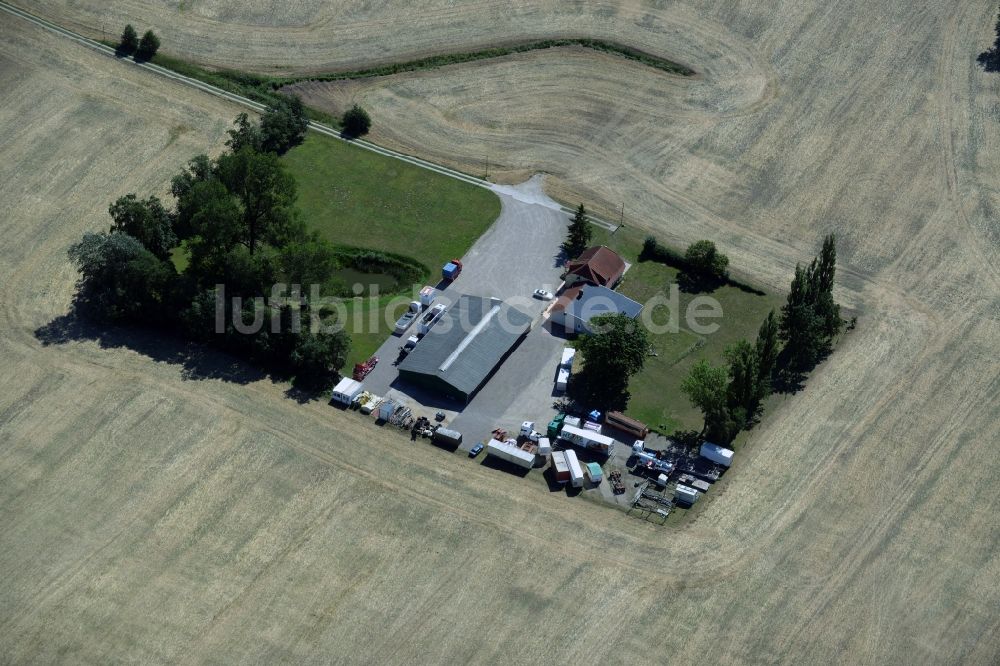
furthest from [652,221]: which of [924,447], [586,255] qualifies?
[924,447]

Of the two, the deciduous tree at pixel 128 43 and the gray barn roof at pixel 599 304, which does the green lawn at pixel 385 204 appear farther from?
the deciduous tree at pixel 128 43

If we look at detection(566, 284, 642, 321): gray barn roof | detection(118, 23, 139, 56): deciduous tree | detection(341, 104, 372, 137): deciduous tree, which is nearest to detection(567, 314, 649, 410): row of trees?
detection(566, 284, 642, 321): gray barn roof

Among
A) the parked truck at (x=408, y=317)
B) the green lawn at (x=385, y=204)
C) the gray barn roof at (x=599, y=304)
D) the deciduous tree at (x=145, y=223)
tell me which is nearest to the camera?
the gray barn roof at (x=599, y=304)

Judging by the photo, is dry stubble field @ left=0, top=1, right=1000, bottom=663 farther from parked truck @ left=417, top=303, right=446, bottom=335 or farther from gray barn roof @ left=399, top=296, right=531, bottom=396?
parked truck @ left=417, top=303, right=446, bottom=335

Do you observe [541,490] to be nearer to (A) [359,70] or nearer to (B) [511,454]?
(B) [511,454]

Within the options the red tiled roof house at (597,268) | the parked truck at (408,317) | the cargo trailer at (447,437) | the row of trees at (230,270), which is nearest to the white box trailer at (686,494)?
the cargo trailer at (447,437)

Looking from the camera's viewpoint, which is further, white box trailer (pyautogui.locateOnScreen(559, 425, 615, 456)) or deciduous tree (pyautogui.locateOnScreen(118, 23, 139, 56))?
deciduous tree (pyautogui.locateOnScreen(118, 23, 139, 56))
